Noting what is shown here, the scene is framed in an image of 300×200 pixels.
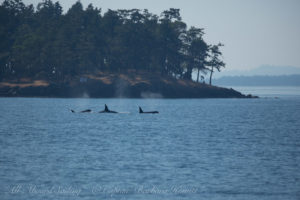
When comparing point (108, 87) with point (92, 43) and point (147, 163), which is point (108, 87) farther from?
point (147, 163)

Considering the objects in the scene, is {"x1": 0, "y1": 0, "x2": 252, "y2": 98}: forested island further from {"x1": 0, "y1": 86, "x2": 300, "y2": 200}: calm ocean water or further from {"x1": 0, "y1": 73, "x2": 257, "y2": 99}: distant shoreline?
{"x1": 0, "y1": 86, "x2": 300, "y2": 200}: calm ocean water

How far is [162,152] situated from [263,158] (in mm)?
7841

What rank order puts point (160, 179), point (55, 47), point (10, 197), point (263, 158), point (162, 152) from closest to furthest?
point (10, 197)
point (160, 179)
point (263, 158)
point (162, 152)
point (55, 47)

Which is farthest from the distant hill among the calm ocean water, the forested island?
the calm ocean water

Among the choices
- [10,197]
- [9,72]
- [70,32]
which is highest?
[70,32]

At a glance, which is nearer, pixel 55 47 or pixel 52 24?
pixel 55 47

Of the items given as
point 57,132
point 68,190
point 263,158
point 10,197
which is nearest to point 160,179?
point 68,190

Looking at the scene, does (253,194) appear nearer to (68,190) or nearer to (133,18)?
(68,190)

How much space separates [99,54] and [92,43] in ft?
17.0

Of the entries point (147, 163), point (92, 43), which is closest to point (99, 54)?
point (92, 43)

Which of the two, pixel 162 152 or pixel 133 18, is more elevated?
pixel 133 18

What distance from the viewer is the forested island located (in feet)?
442

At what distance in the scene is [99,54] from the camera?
141375 millimetres

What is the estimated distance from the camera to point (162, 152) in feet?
126
